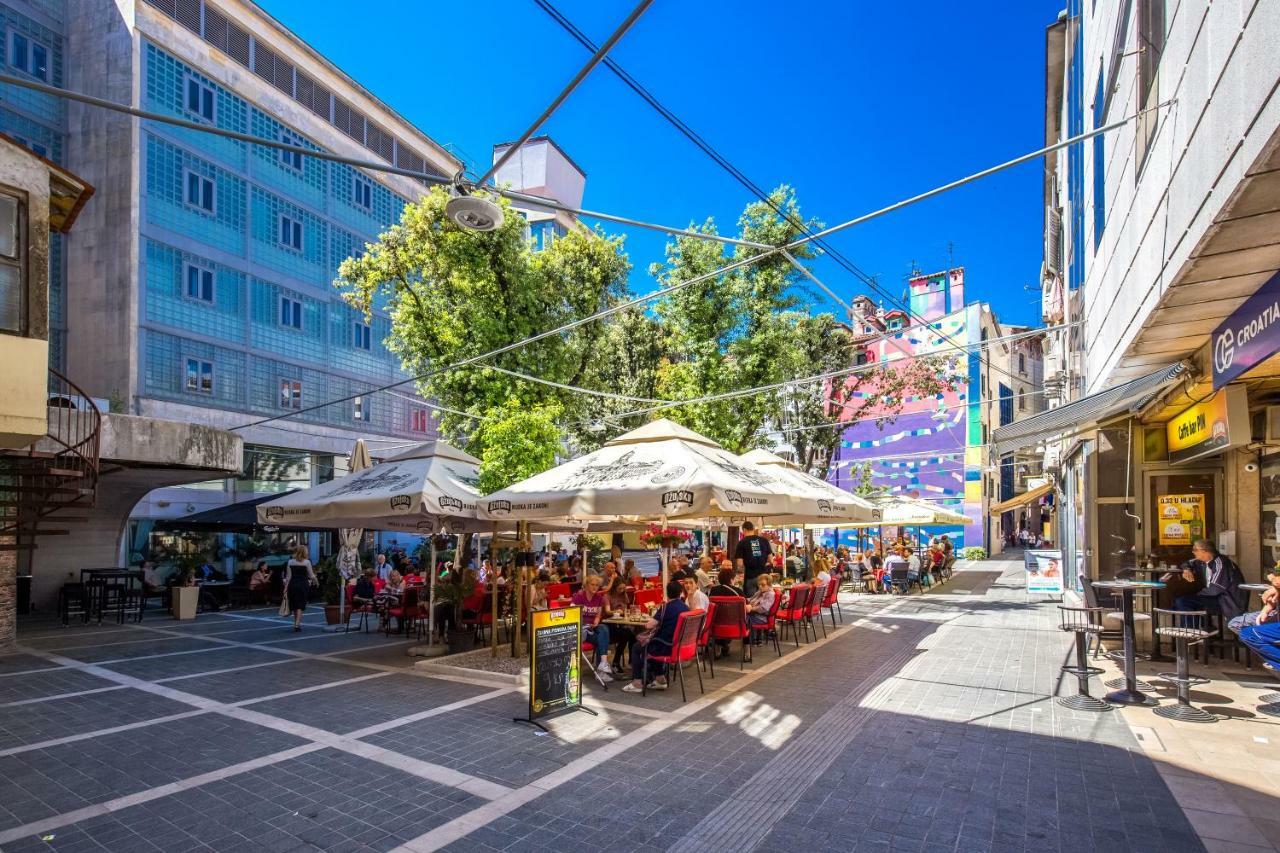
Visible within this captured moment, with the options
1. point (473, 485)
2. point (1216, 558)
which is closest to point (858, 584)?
point (1216, 558)

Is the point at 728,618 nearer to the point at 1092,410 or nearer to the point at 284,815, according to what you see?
the point at 1092,410

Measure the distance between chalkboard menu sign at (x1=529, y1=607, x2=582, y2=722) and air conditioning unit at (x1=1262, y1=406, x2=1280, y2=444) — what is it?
7.95 metres

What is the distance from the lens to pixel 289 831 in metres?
4.65

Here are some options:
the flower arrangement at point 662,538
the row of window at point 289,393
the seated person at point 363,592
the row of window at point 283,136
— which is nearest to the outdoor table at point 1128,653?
the flower arrangement at point 662,538

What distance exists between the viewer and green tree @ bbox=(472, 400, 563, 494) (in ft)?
52.9

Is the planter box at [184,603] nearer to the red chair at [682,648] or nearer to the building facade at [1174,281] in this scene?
the red chair at [682,648]

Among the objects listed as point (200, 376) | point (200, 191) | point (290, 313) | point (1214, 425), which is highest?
point (200, 191)

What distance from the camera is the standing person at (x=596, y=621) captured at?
8.80 m

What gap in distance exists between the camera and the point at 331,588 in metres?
18.4

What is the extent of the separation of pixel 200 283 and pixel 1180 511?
2669 centimetres

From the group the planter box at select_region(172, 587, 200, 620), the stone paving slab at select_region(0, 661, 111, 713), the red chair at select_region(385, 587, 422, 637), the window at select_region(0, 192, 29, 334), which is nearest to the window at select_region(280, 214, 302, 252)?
the planter box at select_region(172, 587, 200, 620)

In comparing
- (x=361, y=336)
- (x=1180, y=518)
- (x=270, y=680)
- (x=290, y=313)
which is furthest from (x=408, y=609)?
(x=361, y=336)

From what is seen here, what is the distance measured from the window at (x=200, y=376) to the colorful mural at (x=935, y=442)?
2720cm

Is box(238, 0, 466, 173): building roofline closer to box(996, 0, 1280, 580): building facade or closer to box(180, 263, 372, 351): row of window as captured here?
box(180, 263, 372, 351): row of window
